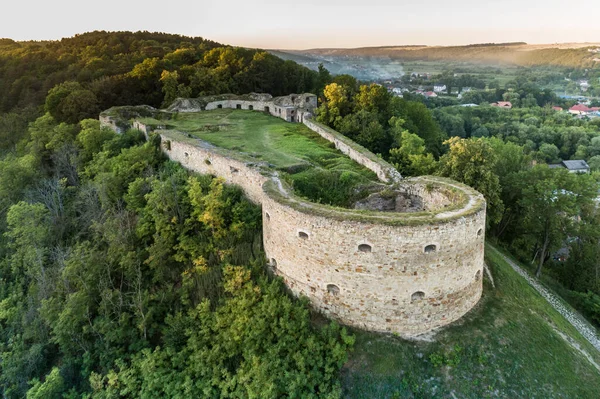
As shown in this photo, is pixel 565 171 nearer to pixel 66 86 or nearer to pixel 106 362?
pixel 106 362

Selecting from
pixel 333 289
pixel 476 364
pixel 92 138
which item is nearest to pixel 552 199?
pixel 476 364

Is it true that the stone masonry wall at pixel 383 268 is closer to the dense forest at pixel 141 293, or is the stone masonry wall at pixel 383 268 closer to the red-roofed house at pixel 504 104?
the dense forest at pixel 141 293

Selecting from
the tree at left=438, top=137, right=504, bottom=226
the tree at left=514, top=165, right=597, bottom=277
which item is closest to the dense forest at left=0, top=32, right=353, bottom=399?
the tree at left=438, top=137, right=504, bottom=226

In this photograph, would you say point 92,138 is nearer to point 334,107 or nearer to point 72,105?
point 72,105

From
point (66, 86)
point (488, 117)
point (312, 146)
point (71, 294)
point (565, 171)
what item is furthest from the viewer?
point (488, 117)

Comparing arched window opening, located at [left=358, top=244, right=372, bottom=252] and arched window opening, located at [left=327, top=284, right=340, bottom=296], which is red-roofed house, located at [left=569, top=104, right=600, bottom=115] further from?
arched window opening, located at [left=327, top=284, right=340, bottom=296]

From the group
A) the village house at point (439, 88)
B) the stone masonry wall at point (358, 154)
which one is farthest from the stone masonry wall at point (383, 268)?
the village house at point (439, 88)

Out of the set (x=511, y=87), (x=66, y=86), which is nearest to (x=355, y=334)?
(x=66, y=86)
